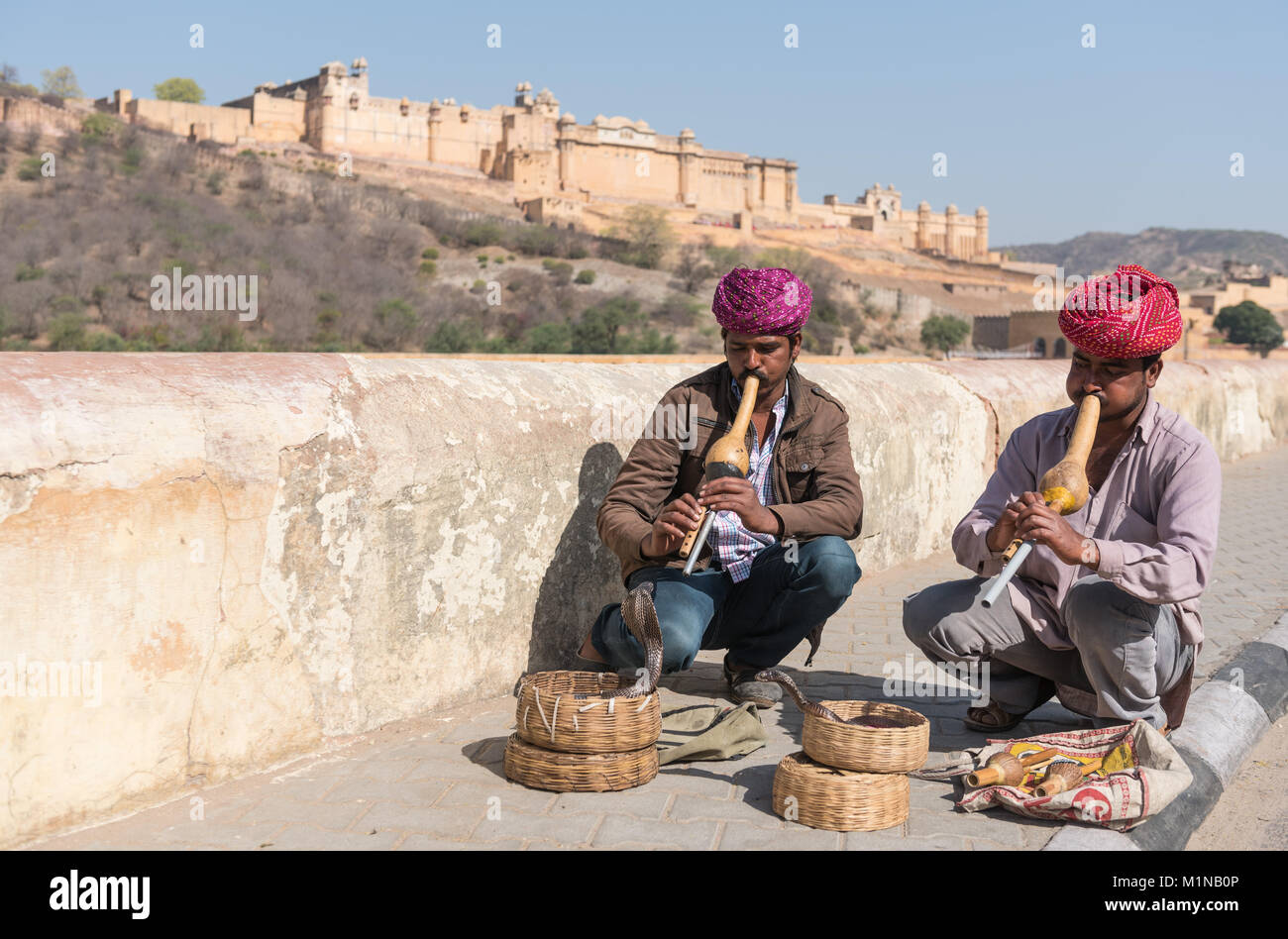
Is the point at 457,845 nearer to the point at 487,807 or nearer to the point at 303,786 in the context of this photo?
the point at 487,807

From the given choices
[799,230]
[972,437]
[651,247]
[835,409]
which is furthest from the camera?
[799,230]

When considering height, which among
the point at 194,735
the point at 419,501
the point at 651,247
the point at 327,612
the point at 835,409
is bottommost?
the point at 194,735

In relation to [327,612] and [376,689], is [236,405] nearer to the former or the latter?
[327,612]

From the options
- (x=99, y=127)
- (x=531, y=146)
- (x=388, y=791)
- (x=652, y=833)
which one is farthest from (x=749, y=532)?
(x=531, y=146)

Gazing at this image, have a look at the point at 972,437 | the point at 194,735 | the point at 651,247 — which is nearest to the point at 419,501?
the point at 194,735

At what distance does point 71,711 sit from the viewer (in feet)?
8.16

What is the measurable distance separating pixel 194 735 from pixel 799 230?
73547mm

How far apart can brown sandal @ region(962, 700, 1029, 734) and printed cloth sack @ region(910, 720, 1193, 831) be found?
304mm

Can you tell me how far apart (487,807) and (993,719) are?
4.93 ft

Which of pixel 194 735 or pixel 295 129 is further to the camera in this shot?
pixel 295 129

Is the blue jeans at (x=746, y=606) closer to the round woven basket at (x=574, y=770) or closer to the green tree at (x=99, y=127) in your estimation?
the round woven basket at (x=574, y=770)

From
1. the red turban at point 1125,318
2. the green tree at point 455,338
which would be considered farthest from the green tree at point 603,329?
the red turban at point 1125,318

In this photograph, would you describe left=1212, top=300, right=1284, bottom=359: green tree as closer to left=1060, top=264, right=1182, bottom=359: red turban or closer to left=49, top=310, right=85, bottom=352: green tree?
left=49, top=310, right=85, bottom=352: green tree

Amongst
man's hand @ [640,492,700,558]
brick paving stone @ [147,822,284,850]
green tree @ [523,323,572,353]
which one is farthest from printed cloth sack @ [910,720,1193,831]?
green tree @ [523,323,572,353]
